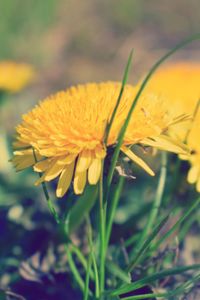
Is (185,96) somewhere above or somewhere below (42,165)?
above

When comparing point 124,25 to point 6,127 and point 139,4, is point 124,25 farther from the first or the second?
point 6,127

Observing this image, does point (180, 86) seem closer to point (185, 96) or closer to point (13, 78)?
point (185, 96)

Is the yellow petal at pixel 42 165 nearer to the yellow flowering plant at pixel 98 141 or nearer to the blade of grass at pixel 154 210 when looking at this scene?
the yellow flowering plant at pixel 98 141

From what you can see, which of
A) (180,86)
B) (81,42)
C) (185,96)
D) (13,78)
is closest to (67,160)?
(185,96)

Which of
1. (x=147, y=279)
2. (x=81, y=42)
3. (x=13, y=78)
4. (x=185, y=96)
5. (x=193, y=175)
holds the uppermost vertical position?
(x=81, y=42)

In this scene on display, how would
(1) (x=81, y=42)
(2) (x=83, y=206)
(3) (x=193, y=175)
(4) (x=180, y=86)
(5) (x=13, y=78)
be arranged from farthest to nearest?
(1) (x=81, y=42) < (5) (x=13, y=78) < (4) (x=180, y=86) < (2) (x=83, y=206) < (3) (x=193, y=175)

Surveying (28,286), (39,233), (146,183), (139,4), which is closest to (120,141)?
(28,286)

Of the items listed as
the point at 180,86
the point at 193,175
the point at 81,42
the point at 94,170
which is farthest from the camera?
the point at 81,42

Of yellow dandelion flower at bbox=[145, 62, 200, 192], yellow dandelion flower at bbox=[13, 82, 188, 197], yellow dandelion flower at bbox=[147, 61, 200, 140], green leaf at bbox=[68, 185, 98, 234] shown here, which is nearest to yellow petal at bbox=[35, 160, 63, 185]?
yellow dandelion flower at bbox=[13, 82, 188, 197]
